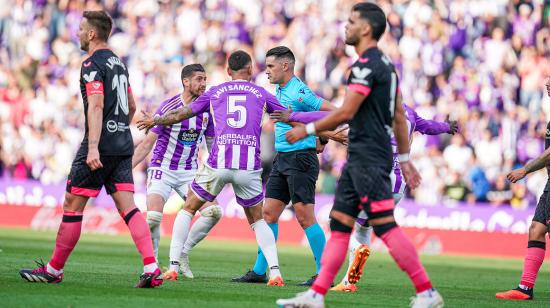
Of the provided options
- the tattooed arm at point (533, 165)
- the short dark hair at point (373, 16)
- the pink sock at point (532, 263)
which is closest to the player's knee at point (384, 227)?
the short dark hair at point (373, 16)

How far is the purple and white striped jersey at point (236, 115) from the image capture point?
1133 cm

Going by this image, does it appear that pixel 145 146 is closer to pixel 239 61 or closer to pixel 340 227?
pixel 239 61

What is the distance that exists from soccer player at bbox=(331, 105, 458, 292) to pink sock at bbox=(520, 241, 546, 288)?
1.57 metres

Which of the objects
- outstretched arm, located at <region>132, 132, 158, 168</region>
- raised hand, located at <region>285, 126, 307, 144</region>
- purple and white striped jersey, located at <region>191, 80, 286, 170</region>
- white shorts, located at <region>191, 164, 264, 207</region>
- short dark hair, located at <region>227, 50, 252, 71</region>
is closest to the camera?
raised hand, located at <region>285, 126, 307, 144</region>

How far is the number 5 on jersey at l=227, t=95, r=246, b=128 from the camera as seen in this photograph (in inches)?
446

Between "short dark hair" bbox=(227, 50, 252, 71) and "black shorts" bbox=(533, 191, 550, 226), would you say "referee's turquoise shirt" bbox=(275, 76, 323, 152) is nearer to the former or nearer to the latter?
"short dark hair" bbox=(227, 50, 252, 71)

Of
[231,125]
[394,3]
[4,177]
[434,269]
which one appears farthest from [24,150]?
[231,125]

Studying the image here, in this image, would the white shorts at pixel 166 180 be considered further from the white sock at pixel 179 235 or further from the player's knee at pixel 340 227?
the player's knee at pixel 340 227

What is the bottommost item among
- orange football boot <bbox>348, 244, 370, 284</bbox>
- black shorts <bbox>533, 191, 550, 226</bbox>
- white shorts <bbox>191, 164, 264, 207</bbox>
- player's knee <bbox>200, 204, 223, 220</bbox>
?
orange football boot <bbox>348, 244, 370, 284</bbox>

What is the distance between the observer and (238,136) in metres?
11.4

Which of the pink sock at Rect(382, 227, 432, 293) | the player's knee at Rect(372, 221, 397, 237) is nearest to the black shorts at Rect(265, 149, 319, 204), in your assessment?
the player's knee at Rect(372, 221, 397, 237)

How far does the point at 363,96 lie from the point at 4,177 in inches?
838

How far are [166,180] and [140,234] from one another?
3.48 m

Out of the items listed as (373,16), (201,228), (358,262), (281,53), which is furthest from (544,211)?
(373,16)
